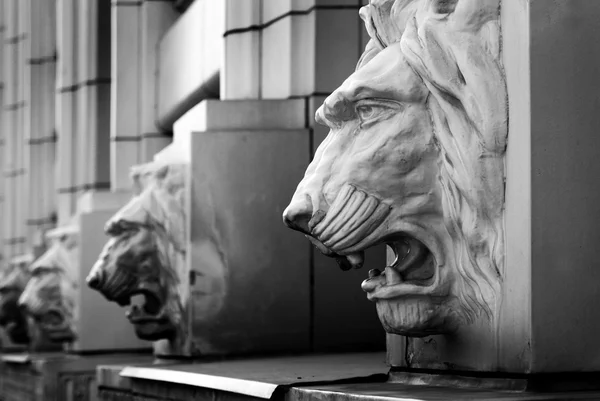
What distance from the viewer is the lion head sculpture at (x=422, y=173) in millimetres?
4852

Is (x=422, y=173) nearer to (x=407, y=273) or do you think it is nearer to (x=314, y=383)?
(x=407, y=273)

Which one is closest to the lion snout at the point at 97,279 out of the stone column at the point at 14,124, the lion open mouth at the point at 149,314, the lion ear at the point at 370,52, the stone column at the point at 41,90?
the lion open mouth at the point at 149,314

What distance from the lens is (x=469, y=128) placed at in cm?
489

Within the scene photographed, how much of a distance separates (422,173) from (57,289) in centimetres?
968

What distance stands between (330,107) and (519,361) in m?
1.25

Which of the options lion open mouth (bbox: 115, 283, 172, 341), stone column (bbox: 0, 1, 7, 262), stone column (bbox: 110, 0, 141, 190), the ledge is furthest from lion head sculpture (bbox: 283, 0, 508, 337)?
stone column (bbox: 0, 1, 7, 262)

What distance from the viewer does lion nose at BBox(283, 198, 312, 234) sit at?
5082 millimetres

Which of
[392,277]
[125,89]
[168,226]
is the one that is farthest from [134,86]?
[392,277]

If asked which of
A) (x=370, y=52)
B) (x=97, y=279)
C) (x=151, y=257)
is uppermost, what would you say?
(x=370, y=52)

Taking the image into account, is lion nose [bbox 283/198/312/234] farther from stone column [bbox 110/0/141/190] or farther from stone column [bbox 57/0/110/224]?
stone column [bbox 57/0/110/224]

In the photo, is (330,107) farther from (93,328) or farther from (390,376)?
(93,328)

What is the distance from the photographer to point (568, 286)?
469 centimetres

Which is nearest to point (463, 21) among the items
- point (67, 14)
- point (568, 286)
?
point (568, 286)

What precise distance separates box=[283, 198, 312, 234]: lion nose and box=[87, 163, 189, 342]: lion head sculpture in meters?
3.63
